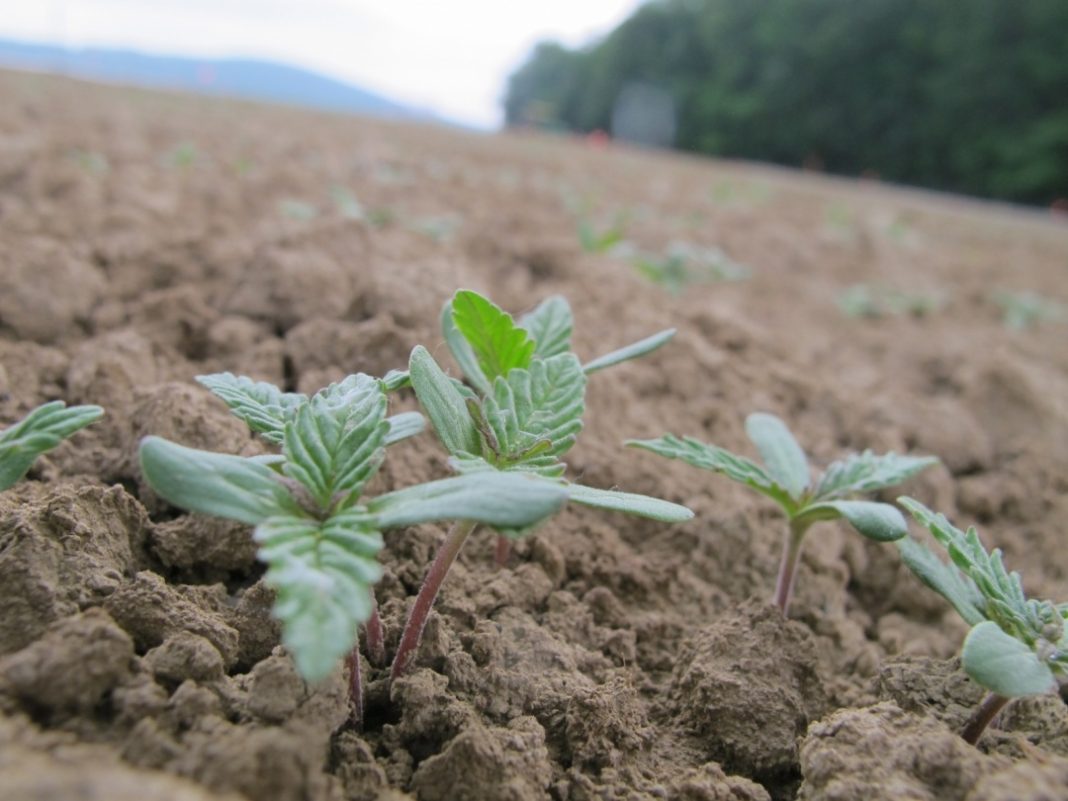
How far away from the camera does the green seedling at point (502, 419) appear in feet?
3.36

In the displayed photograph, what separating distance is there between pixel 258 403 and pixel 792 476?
85cm

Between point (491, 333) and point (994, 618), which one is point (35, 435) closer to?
point (491, 333)

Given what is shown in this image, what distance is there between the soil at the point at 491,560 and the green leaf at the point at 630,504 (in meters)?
0.29

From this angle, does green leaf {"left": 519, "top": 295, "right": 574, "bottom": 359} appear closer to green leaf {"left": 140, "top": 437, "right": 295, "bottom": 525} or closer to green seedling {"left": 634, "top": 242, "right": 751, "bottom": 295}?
green leaf {"left": 140, "top": 437, "right": 295, "bottom": 525}

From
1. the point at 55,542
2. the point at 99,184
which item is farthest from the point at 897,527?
the point at 99,184

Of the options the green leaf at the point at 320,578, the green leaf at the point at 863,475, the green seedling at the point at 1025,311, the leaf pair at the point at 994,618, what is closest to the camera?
the green leaf at the point at 320,578

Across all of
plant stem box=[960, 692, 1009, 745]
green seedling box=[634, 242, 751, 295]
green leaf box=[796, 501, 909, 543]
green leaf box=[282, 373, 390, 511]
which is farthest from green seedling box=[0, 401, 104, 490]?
green seedling box=[634, 242, 751, 295]

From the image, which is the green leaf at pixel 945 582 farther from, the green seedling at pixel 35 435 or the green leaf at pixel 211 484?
the green seedling at pixel 35 435

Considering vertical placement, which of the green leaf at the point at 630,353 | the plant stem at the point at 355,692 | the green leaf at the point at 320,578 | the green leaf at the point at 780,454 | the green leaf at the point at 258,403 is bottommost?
the plant stem at the point at 355,692

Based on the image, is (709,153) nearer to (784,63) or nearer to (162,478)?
(784,63)

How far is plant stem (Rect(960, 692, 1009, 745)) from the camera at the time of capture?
1025 mm

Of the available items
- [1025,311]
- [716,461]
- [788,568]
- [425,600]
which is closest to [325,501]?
[425,600]

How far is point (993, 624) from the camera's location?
101 cm

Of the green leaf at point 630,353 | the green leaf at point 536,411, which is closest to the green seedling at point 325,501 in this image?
the green leaf at point 536,411
